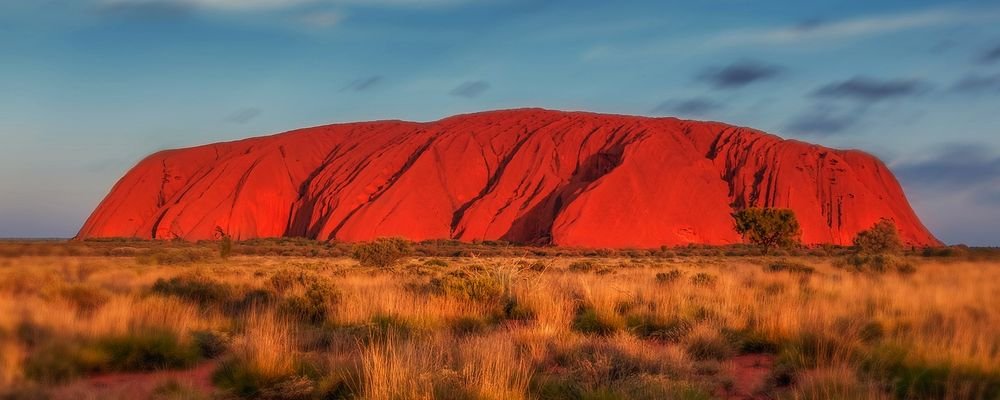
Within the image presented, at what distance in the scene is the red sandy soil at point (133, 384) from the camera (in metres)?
5.52

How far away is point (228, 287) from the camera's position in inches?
531

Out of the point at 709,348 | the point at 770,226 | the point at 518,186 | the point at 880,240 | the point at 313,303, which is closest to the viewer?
the point at 709,348

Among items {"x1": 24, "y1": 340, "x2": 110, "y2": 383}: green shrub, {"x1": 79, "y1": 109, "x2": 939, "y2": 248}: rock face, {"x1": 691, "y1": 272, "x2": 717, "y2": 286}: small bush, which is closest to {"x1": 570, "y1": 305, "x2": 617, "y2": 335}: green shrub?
{"x1": 24, "y1": 340, "x2": 110, "y2": 383}: green shrub

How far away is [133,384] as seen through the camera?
20.5 ft

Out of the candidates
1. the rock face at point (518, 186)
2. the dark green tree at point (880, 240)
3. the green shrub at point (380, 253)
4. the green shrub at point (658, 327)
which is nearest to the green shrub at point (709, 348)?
the green shrub at point (658, 327)

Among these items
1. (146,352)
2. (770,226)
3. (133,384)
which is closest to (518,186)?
(770,226)

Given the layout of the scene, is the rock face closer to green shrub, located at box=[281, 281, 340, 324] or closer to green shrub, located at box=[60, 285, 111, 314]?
green shrub, located at box=[281, 281, 340, 324]

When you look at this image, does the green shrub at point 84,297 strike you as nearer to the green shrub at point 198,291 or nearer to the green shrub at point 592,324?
the green shrub at point 198,291

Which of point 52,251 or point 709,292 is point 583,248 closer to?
point 52,251

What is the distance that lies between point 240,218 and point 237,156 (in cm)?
963

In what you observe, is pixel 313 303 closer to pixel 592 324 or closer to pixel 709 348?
pixel 592 324

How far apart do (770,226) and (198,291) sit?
36.7 m

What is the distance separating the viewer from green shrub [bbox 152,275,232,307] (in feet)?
40.3

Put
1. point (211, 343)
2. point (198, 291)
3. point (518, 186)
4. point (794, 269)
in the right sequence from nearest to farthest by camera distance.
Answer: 1. point (211, 343)
2. point (198, 291)
3. point (794, 269)
4. point (518, 186)
